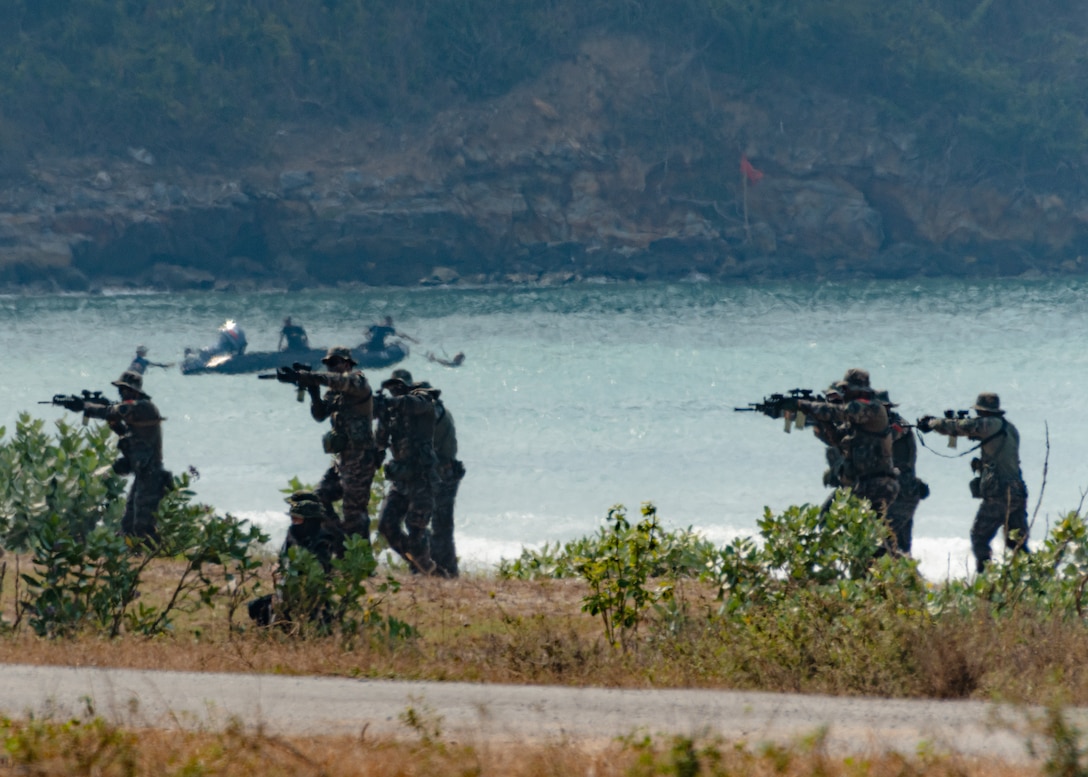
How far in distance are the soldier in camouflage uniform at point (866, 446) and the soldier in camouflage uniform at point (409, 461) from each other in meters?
3.64

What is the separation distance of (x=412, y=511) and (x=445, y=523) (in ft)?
2.28

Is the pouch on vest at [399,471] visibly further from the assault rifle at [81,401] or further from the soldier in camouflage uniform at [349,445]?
the assault rifle at [81,401]

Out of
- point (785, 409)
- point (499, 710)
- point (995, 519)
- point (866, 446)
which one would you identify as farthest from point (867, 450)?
point (499, 710)

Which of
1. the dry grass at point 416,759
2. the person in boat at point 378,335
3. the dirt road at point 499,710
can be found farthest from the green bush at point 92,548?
the person in boat at point 378,335

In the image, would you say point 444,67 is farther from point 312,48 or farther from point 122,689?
point 122,689

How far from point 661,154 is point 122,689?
7346 centimetres

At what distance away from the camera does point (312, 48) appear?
85.2m

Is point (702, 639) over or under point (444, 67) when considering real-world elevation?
under

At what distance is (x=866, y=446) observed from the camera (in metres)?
13.5

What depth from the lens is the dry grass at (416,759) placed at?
20.6 feet

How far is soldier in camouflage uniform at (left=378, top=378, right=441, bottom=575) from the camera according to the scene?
13734mm

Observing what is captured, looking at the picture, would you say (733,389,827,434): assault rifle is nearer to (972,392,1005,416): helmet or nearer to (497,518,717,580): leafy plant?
(972,392,1005,416): helmet

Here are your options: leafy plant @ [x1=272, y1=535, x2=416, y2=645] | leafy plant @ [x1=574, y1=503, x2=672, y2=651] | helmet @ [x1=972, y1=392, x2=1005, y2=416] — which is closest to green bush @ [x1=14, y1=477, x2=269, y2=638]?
leafy plant @ [x1=272, y1=535, x2=416, y2=645]

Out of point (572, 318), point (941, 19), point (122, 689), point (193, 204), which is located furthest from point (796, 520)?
point (941, 19)
